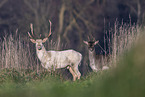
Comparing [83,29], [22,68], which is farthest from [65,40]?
[22,68]

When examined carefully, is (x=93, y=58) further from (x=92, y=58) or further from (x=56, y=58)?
(x=56, y=58)

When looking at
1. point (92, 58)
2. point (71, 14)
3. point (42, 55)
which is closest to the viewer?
point (42, 55)

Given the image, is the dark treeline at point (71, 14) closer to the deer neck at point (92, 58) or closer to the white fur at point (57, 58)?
the deer neck at point (92, 58)

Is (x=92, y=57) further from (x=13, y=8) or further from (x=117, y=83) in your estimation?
(x=13, y=8)

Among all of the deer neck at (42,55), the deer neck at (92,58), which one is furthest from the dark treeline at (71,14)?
the deer neck at (42,55)

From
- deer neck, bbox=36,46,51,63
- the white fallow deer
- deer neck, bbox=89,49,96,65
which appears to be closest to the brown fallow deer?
deer neck, bbox=89,49,96,65

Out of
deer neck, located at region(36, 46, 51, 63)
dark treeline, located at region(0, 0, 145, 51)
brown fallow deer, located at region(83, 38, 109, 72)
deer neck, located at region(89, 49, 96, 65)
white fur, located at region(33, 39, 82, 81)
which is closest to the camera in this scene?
white fur, located at region(33, 39, 82, 81)

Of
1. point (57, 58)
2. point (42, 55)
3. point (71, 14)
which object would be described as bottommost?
point (57, 58)

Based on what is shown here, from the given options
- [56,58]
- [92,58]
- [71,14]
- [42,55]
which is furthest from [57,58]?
[71,14]

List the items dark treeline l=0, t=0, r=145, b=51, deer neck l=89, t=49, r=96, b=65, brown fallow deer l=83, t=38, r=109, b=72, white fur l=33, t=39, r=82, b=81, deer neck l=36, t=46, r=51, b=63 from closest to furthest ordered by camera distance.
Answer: white fur l=33, t=39, r=82, b=81, deer neck l=36, t=46, r=51, b=63, brown fallow deer l=83, t=38, r=109, b=72, deer neck l=89, t=49, r=96, b=65, dark treeline l=0, t=0, r=145, b=51

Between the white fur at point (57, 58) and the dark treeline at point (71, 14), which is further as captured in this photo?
the dark treeline at point (71, 14)

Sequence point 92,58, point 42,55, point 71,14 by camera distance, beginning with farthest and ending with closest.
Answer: point 71,14, point 92,58, point 42,55

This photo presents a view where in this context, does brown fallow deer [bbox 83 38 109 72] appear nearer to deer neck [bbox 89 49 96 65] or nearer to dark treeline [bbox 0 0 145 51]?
deer neck [bbox 89 49 96 65]

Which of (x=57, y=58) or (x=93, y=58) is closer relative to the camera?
(x=57, y=58)
